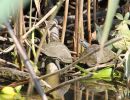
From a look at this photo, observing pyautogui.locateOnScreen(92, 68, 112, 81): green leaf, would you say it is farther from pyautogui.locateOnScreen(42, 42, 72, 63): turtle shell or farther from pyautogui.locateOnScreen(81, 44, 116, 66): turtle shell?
pyautogui.locateOnScreen(42, 42, 72, 63): turtle shell

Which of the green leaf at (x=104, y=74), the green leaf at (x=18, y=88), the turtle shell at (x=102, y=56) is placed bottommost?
the green leaf at (x=104, y=74)

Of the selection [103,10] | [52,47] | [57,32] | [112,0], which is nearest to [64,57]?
[52,47]

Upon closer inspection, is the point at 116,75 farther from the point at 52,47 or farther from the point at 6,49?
the point at 6,49

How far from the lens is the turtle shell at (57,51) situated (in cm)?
300

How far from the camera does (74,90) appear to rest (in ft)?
8.87

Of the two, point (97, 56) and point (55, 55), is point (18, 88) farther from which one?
point (97, 56)

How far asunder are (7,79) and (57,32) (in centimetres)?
73

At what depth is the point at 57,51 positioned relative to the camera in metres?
3.04

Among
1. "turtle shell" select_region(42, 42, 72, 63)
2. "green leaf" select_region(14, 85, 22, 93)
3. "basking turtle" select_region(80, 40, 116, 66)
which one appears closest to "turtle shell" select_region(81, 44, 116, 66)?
"basking turtle" select_region(80, 40, 116, 66)

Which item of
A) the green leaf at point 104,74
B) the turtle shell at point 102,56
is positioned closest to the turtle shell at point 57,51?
the turtle shell at point 102,56

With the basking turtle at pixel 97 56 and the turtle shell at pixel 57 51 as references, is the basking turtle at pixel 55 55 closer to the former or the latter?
the turtle shell at pixel 57 51

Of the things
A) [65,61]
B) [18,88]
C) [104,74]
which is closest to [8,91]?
[18,88]

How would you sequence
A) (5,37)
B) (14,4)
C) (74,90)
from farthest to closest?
1. (5,37)
2. (74,90)
3. (14,4)

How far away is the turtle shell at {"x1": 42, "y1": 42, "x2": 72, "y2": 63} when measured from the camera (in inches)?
118
